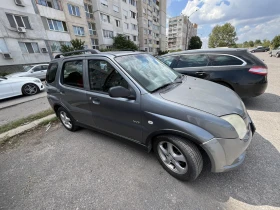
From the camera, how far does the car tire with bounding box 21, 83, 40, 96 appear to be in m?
7.65

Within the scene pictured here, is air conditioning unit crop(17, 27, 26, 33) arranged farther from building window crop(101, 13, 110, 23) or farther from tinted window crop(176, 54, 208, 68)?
tinted window crop(176, 54, 208, 68)

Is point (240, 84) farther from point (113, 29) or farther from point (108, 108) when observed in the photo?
point (113, 29)

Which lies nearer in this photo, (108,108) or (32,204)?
(32,204)

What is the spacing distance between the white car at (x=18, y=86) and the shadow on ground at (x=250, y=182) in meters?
9.29

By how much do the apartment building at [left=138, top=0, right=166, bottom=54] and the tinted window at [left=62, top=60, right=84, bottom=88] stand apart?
1305 inches

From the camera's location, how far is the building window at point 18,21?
14380 millimetres

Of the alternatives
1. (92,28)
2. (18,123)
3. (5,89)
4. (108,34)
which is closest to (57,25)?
(92,28)

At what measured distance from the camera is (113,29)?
86.6ft

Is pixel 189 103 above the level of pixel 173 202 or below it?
above

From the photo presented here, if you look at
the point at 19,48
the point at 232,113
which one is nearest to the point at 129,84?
the point at 232,113

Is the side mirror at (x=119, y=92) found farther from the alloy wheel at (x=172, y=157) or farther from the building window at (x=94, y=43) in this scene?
the building window at (x=94, y=43)

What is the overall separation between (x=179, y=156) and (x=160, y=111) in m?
0.68

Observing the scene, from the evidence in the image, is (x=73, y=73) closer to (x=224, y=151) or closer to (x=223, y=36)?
(x=224, y=151)

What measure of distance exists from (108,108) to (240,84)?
11.5 ft
